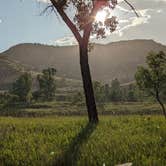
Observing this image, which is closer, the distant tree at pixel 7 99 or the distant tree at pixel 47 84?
the distant tree at pixel 7 99

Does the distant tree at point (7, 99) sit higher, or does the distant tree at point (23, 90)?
the distant tree at point (23, 90)

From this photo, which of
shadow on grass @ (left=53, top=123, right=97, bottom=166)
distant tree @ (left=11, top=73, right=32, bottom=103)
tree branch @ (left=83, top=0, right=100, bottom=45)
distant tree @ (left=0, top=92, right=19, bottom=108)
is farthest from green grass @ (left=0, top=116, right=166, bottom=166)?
distant tree @ (left=11, top=73, right=32, bottom=103)

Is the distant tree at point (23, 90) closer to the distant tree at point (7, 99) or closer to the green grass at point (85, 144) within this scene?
the distant tree at point (7, 99)

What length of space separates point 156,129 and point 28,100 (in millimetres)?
144204

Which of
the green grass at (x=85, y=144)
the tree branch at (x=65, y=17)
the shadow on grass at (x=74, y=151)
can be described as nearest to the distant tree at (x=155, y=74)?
the tree branch at (x=65, y=17)

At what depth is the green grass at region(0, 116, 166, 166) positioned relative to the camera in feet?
33.2

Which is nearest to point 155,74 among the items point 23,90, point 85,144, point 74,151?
point 85,144

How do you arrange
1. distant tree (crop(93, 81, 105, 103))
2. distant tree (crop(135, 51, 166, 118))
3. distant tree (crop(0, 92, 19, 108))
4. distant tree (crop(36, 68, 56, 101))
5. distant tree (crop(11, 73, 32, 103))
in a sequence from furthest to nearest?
distant tree (crop(36, 68, 56, 101))
distant tree (crop(11, 73, 32, 103))
distant tree (crop(93, 81, 105, 103))
distant tree (crop(0, 92, 19, 108))
distant tree (crop(135, 51, 166, 118))

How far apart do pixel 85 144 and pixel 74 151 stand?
24.3 inches

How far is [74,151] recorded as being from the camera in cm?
1119

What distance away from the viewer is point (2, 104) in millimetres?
140375

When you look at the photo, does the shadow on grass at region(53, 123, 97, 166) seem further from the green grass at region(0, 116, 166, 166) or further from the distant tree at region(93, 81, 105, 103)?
the distant tree at region(93, 81, 105, 103)

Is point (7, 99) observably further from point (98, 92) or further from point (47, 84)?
point (98, 92)

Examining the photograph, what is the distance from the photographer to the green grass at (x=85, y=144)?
1012 centimetres
